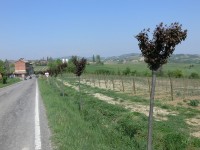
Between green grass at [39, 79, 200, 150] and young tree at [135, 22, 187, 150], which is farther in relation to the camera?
green grass at [39, 79, 200, 150]

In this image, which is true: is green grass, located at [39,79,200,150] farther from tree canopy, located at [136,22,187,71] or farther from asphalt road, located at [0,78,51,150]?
tree canopy, located at [136,22,187,71]

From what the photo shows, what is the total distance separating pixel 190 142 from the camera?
33.3 ft

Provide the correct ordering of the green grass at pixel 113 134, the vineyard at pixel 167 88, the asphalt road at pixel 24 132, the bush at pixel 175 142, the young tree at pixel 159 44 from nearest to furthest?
the young tree at pixel 159 44, the bush at pixel 175 142, the green grass at pixel 113 134, the asphalt road at pixel 24 132, the vineyard at pixel 167 88

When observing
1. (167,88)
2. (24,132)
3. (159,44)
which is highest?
(159,44)

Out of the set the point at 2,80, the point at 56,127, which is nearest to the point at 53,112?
the point at 56,127

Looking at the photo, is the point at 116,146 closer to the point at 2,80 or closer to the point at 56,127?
the point at 56,127

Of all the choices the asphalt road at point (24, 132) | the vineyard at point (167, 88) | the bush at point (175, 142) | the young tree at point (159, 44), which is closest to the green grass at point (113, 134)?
the bush at point (175, 142)

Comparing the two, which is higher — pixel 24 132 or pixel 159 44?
pixel 159 44

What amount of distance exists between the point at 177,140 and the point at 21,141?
4.47 metres

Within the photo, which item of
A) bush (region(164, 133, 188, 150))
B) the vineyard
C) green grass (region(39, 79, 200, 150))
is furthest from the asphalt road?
the vineyard

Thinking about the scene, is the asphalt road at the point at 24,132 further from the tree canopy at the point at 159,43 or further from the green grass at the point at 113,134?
the tree canopy at the point at 159,43

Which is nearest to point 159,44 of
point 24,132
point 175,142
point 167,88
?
point 175,142

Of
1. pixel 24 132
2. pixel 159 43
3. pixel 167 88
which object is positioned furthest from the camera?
pixel 167 88

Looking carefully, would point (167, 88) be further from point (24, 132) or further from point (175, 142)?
point (175, 142)
